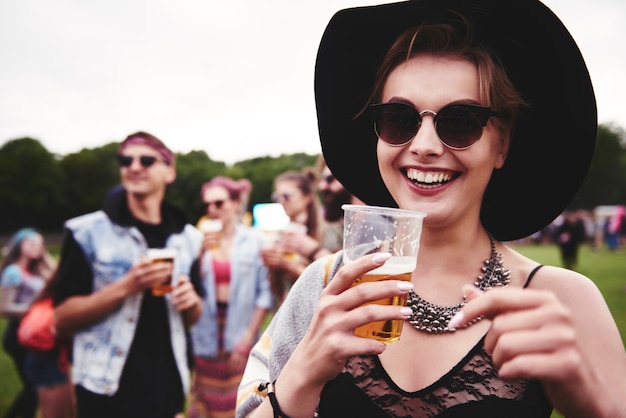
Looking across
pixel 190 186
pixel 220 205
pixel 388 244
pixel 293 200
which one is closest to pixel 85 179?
pixel 190 186

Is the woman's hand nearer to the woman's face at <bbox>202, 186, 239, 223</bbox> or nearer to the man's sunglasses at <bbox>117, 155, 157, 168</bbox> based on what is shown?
the man's sunglasses at <bbox>117, 155, 157, 168</bbox>

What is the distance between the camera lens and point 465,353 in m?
1.52

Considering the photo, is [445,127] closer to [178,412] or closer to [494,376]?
[494,376]

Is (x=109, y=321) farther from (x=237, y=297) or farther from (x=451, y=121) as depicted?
(x=451, y=121)

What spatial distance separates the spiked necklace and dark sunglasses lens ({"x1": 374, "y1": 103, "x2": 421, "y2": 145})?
534mm

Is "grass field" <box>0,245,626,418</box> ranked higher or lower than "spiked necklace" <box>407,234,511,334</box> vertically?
lower

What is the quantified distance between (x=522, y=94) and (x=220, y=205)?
520 centimetres

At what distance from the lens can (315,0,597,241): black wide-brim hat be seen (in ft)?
5.34

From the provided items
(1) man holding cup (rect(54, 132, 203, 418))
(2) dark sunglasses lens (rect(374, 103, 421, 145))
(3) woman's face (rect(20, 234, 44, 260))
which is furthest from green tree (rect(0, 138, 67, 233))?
(2) dark sunglasses lens (rect(374, 103, 421, 145))

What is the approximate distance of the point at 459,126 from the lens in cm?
152

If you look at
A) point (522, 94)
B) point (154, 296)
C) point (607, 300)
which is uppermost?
point (522, 94)

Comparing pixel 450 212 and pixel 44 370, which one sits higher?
pixel 450 212

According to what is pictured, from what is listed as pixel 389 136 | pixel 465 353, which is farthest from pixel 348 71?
pixel 465 353

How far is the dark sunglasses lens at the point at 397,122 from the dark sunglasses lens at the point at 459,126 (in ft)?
0.26
